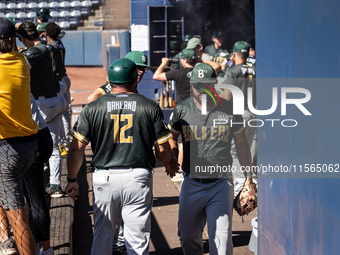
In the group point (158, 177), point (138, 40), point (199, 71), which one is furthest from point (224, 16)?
point (199, 71)

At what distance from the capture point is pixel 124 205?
3398 millimetres

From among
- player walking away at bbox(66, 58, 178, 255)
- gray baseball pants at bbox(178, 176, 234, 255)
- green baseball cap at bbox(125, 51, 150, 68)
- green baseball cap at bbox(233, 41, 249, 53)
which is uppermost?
green baseball cap at bbox(233, 41, 249, 53)

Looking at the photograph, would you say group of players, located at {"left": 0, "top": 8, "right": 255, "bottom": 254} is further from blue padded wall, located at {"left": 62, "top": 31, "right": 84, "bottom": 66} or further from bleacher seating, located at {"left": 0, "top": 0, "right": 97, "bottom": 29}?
bleacher seating, located at {"left": 0, "top": 0, "right": 97, "bottom": 29}

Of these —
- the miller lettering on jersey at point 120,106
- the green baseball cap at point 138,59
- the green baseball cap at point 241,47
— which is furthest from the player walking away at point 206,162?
the green baseball cap at point 241,47

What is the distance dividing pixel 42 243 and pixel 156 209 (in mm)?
2353

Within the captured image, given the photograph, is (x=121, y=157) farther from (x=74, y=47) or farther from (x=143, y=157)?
(x=74, y=47)

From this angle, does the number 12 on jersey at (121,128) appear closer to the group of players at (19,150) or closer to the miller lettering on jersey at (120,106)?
the miller lettering on jersey at (120,106)

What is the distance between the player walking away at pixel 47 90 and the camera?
545 centimetres

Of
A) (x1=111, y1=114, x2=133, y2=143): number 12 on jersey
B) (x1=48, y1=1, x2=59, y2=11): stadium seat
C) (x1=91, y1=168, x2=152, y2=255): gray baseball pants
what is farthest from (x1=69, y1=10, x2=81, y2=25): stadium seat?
(x1=91, y1=168, x2=152, y2=255): gray baseball pants

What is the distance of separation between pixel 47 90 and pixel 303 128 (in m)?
4.02

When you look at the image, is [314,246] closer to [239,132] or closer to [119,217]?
[239,132]

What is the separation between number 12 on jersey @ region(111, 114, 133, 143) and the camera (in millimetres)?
3340

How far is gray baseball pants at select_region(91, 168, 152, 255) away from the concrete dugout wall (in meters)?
1.05

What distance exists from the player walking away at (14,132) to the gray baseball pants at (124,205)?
0.63m
